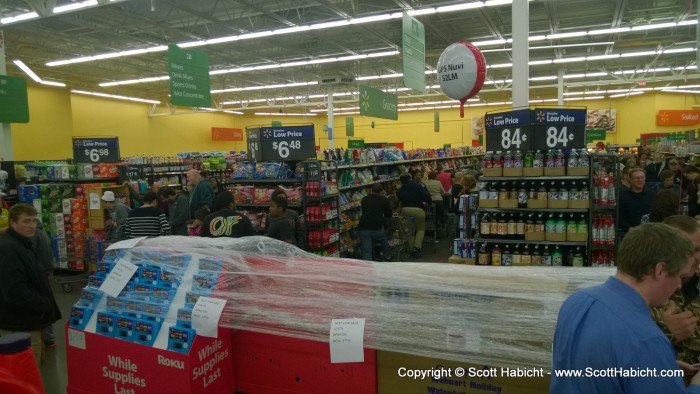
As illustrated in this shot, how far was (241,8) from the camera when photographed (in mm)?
10844

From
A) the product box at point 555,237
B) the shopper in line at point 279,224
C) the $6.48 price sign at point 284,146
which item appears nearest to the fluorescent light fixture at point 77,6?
the $6.48 price sign at point 284,146

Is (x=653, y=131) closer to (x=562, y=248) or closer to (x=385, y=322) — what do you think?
(x=562, y=248)

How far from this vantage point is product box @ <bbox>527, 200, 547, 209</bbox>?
5.12 metres

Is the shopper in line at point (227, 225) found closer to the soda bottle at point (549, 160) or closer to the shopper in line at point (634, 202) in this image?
the soda bottle at point (549, 160)

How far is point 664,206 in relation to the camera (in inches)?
165

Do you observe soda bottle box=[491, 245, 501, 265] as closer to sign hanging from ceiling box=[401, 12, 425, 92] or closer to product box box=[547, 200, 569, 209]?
product box box=[547, 200, 569, 209]

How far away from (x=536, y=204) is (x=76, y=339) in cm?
445

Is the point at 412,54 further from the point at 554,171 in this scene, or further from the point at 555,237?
the point at 555,237

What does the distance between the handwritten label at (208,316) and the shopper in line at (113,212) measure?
4.90 meters

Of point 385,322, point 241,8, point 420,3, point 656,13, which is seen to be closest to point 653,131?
point 656,13

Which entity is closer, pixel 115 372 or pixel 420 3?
pixel 115 372

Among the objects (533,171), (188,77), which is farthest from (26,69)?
(533,171)

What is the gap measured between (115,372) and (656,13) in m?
14.0

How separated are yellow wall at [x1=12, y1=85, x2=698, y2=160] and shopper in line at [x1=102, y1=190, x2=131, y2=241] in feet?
43.8
